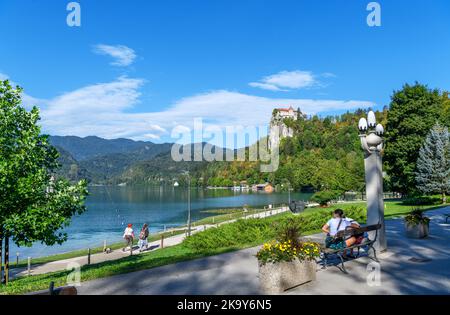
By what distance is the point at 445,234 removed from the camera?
1460 cm

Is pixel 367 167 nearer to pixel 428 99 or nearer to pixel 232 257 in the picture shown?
pixel 232 257

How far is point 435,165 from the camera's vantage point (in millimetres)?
38625

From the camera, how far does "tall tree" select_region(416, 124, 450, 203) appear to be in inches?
1501

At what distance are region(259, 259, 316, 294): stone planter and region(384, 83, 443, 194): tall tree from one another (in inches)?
1594

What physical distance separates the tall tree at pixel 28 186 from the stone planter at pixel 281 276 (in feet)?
29.9

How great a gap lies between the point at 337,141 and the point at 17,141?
171282mm

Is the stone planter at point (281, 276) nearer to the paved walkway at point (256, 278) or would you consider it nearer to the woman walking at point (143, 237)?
the paved walkway at point (256, 278)

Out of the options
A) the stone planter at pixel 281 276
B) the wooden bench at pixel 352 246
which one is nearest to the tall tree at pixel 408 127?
the wooden bench at pixel 352 246

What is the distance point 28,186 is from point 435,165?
3861 cm

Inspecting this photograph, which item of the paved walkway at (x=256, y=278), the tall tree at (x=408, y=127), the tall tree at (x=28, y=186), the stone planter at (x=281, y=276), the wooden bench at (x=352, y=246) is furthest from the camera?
the tall tree at (x=408, y=127)

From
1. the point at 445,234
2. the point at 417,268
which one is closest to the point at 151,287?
the point at 417,268

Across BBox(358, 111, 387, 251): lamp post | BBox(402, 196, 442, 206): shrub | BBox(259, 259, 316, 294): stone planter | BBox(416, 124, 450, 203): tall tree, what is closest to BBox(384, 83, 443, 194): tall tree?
BBox(416, 124, 450, 203): tall tree

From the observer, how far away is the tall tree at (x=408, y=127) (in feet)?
144

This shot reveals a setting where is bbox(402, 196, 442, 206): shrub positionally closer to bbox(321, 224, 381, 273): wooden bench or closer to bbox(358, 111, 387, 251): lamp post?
bbox(358, 111, 387, 251): lamp post
